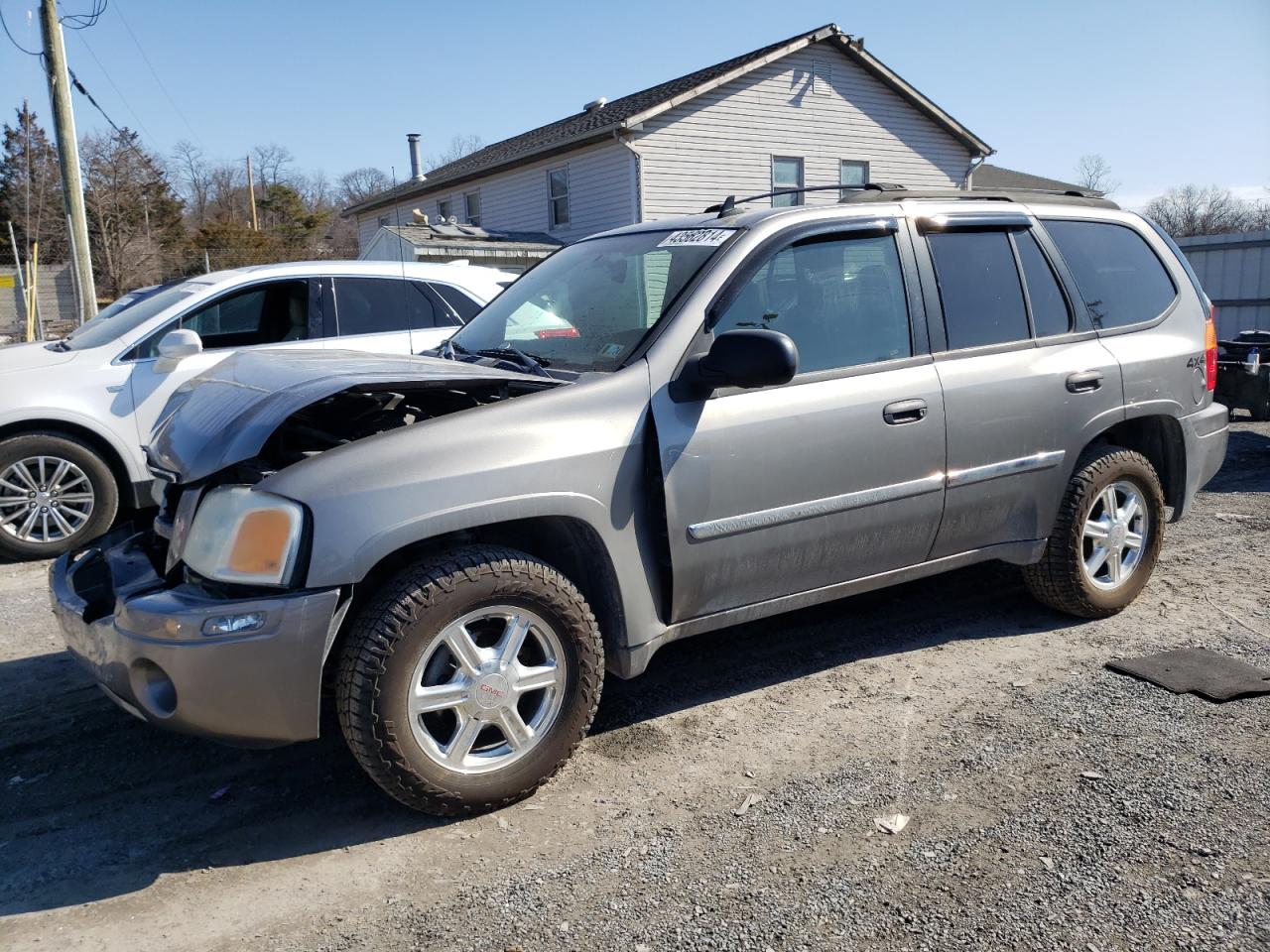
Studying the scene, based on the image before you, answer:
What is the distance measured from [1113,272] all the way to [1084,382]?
0.73m

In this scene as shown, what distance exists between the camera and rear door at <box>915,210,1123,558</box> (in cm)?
416

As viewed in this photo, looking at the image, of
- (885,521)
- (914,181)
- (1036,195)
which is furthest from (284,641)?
(914,181)

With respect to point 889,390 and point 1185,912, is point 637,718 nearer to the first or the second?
point 889,390

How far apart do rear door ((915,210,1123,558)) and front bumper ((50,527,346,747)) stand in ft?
8.37

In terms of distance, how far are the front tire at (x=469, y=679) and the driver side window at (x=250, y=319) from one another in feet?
15.2

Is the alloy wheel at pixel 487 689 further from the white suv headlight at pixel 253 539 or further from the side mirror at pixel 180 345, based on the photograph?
the side mirror at pixel 180 345

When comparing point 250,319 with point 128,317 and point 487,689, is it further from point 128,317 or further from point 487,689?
point 487,689

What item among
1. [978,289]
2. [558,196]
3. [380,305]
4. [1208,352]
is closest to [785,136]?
[558,196]

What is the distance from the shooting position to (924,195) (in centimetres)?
436

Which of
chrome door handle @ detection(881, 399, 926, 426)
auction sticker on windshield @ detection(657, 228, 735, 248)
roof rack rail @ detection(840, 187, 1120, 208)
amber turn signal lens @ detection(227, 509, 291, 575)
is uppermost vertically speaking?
roof rack rail @ detection(840, 187, 1120, 208)

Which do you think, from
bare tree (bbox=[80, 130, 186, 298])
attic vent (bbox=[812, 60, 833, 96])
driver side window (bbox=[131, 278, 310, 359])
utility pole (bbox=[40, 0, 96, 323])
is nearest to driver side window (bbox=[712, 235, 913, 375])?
driver side window (bbox=[131, 278, 310, 359])

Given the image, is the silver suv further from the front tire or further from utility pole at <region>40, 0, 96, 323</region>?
utility pole at <region>40, 0, 96, 323</region>

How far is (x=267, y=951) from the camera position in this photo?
260 cm

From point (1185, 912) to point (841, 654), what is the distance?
197 cm
